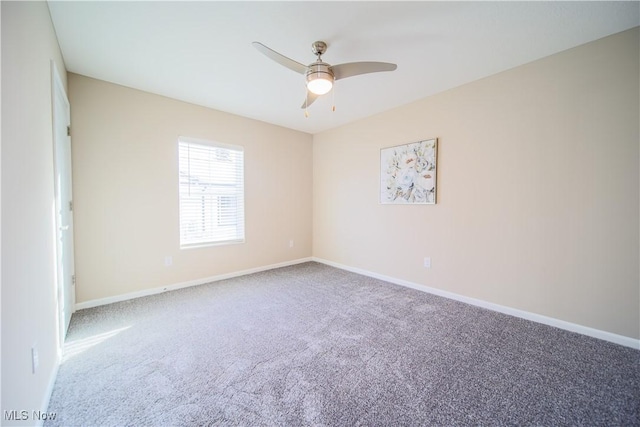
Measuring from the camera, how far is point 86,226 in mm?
2770

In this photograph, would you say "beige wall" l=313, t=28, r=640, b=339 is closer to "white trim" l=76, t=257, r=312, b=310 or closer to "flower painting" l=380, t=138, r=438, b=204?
"flower painting" l=380, t=138, r=438, b=204

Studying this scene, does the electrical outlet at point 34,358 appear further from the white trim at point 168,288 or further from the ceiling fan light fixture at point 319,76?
the ceiling fan light fixture at point 319,76

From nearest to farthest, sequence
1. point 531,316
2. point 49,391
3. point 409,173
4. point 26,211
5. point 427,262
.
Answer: point 26,211 → point 49,391 → point 531,316 → point 427,262 → point 409,173

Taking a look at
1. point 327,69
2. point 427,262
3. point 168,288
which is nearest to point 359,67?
point 327,69

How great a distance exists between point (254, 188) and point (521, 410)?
3.80 meters

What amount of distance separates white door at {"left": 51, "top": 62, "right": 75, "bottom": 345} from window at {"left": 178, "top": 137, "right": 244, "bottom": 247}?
1077 millimetres

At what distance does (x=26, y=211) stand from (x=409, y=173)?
3472 millimetres

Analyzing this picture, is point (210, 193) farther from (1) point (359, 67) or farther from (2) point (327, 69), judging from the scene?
(1) point (359, 67)

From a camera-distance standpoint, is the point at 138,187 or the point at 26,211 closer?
the point at 26,211

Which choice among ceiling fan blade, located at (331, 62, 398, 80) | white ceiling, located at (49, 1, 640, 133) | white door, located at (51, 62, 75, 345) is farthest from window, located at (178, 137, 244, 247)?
ceiling fan blade, located at (331, 62, 398, 80)

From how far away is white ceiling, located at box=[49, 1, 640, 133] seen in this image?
70.9 inches

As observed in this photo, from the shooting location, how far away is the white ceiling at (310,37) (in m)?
1.80

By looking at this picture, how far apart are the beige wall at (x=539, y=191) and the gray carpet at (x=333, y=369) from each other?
14.5 inches

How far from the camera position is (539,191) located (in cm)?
244
